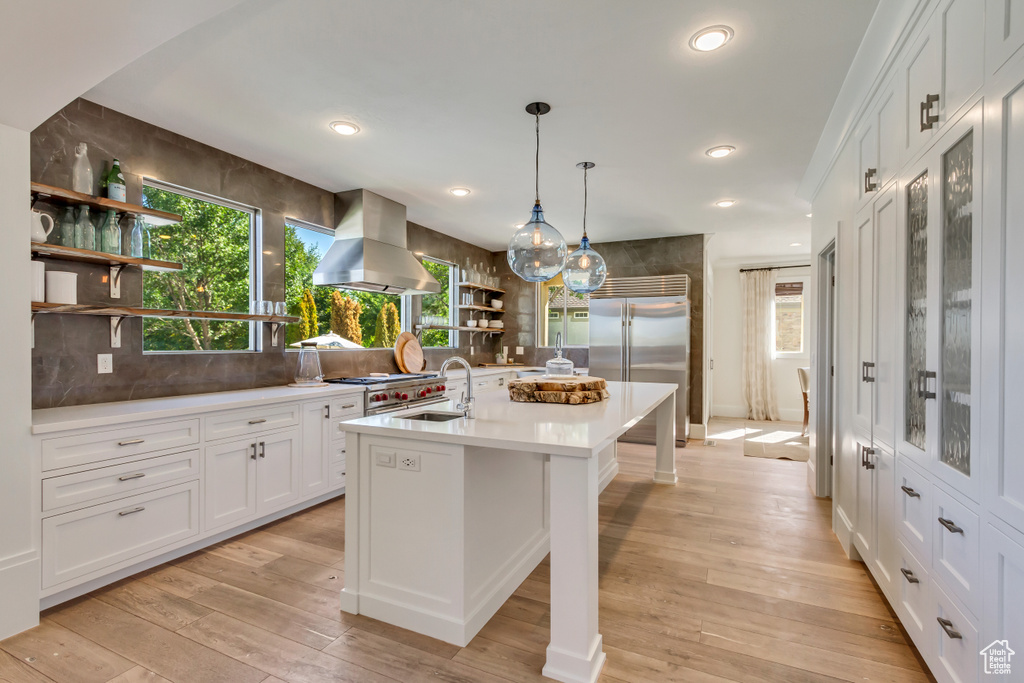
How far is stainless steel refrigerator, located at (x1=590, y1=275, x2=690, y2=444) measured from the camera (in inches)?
226

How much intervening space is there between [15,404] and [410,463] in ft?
5.39

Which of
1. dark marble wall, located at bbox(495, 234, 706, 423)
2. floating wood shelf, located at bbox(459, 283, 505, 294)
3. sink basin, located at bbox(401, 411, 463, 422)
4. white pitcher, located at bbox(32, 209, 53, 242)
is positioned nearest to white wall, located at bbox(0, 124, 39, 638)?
white pitcher, located at bbox(32, 209, 53, 242)

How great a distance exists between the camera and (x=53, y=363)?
2.52 meters

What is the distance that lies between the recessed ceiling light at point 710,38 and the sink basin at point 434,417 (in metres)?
1.97

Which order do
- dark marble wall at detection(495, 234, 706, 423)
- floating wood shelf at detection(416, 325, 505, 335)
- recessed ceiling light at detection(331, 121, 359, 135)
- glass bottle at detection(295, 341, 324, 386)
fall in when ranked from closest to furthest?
recessed ceiling light at detection(331, 121, 359, 135) → glass bottle at detection(295, 341, 324, 386) → floating wood shelf at detection(416, 325, 505, 335) → dark marble wall at detection(495, 234, 706, 423)

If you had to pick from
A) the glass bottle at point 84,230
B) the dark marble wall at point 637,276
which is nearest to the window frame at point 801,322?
the dark marble wall at point 637,276

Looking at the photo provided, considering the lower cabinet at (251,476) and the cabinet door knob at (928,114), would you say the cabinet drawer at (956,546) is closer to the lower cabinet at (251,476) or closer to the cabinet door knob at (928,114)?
the cabinet door knob at (928,114)

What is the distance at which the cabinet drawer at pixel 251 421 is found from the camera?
9.09ft

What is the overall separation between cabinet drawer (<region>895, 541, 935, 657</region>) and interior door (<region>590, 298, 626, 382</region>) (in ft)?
13.3

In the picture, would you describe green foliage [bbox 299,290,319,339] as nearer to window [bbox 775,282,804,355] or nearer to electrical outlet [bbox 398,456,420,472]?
electrical outlet [bbox 398,456,420,472]

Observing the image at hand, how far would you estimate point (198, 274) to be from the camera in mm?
3352

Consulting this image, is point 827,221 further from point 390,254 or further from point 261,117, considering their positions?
point 261,117

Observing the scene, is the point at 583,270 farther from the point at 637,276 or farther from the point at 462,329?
the point at 637,276

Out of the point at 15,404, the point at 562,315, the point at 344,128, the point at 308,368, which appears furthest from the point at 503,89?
the point at 562,315
